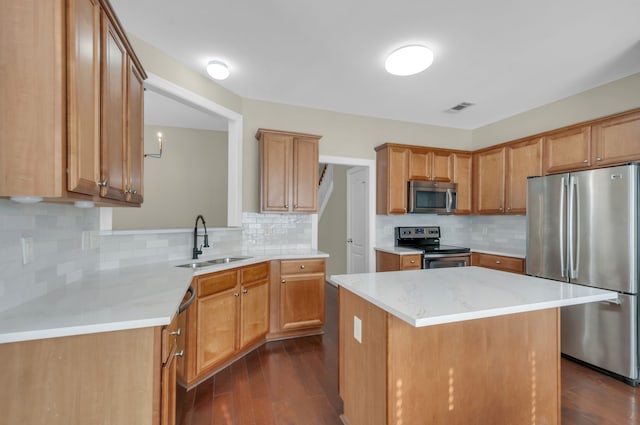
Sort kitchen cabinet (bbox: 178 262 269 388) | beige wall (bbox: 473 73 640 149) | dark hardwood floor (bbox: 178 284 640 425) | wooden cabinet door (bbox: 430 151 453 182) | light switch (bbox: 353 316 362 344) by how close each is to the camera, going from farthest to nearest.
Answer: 1. wooden cabinet door (bbox: 430 151 453 182)
2. beige wall (bbox: 473 73 640 149)
3. kitchen cabinet (bbox: 178 262 269 388)
4. dark hardwood floor (bbox: 178 284 640 425)
5. light switch (bbox: 353 316 362 344)

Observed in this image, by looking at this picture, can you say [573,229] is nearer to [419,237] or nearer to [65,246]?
[419,237]

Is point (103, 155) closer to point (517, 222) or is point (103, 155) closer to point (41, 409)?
point (41, 409)

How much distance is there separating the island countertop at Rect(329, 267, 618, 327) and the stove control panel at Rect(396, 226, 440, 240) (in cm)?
221

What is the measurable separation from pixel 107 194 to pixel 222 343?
1.61m

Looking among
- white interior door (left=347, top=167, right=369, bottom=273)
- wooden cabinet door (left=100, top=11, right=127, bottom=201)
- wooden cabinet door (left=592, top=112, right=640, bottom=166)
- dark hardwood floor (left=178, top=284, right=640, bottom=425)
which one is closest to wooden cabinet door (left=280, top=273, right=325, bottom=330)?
dark hardwood floor (left=178, top=284, right=640, bottom=425)

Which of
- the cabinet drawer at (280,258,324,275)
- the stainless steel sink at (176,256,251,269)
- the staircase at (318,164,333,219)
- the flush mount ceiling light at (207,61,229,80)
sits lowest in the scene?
the cabinet drawer at (280,258,324,275)

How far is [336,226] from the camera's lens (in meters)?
5.68

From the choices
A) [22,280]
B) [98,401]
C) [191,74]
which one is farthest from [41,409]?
[191,74]

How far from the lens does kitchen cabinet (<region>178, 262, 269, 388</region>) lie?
7.19 ft

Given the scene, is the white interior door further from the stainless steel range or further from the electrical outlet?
the electrical outlet

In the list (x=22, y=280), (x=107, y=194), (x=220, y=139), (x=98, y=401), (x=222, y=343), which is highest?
(x=220, y=139)

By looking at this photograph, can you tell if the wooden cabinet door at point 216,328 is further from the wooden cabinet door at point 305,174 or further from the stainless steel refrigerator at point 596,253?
the stainless steel refrigerator at point 596,253

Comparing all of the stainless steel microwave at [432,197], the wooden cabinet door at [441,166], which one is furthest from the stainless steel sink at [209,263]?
the wooden cabinet door at [441,166]

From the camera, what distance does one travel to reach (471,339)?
1532 mm
